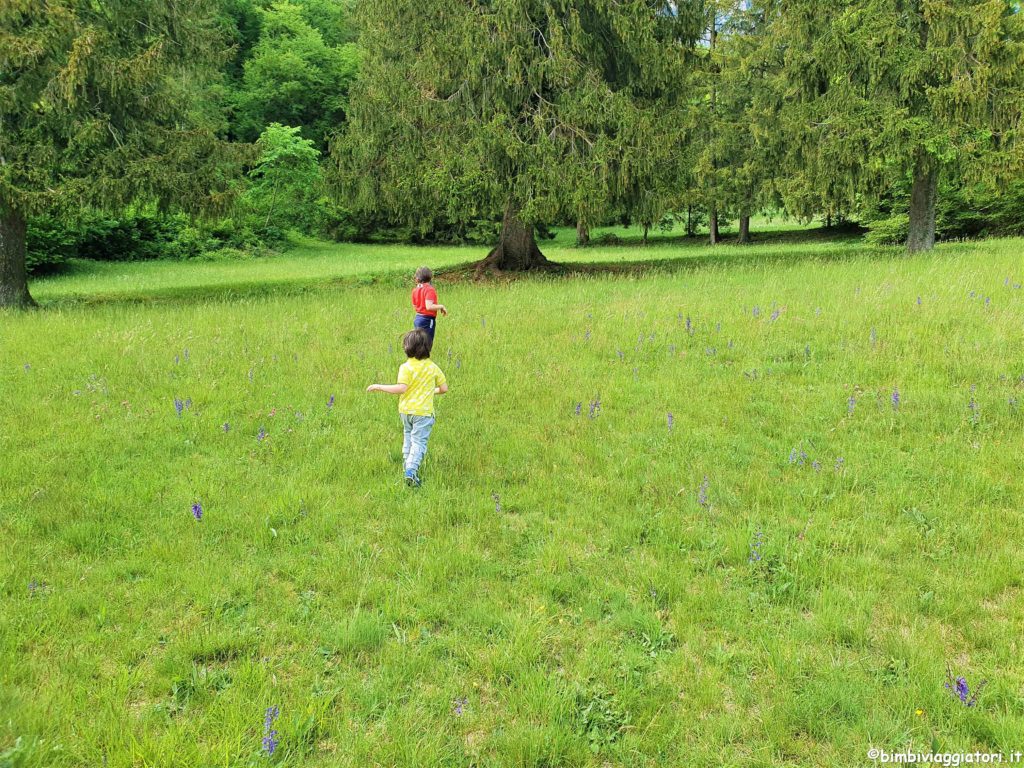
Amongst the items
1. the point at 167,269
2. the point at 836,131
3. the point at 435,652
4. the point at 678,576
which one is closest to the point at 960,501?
the point at 678,576

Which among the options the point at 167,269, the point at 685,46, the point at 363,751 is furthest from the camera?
the point at 167,269

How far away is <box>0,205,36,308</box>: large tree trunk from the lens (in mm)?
12352

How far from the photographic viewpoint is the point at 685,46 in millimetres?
17000

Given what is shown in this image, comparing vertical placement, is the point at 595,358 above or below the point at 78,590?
above

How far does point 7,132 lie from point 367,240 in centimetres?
3235

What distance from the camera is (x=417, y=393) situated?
183 inches

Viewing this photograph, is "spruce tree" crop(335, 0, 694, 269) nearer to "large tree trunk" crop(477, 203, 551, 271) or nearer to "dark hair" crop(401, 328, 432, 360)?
"large tree trunk" crop(477, 203, 551, 271)

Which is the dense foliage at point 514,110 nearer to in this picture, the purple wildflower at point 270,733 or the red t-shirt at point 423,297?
the red t-shirt at point 423,297

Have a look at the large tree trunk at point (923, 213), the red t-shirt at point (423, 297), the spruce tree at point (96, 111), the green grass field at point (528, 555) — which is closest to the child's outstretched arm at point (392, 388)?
the green grass field at point (528, 555)

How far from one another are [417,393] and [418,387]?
0.05 meters

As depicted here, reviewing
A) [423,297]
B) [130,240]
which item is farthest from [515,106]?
[130,240]

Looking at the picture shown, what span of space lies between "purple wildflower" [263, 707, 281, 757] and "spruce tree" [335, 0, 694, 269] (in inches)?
544

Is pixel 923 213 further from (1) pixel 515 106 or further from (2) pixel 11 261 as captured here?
(2) pixel 11 261

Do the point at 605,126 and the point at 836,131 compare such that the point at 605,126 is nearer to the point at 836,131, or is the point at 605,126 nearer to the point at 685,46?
the point at 685,46
